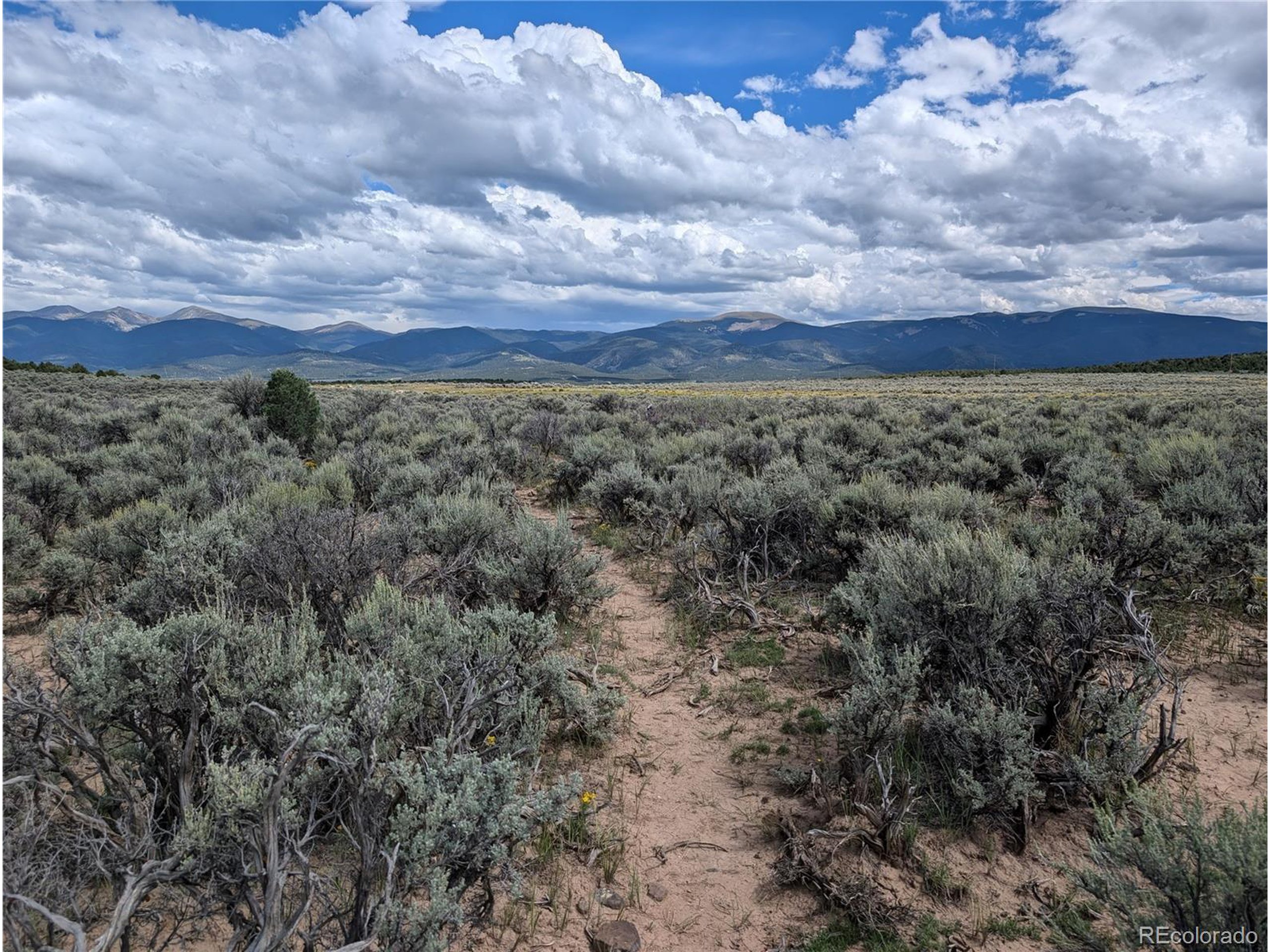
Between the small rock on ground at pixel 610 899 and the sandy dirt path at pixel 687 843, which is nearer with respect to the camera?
the sandy dirt path at pixel 687 843

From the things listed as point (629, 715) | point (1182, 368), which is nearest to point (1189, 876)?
point (629, 715)

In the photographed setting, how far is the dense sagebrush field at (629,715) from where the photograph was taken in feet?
9.53

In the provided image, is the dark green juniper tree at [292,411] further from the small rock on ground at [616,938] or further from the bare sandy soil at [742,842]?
the small rock on ground at [616,938]

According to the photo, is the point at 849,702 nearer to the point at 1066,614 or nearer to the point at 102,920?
the point at 1066,614

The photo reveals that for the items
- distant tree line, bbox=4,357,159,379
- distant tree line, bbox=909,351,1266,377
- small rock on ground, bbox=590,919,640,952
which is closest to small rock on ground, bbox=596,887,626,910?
small rock on ground, bbox=590,919,640,952

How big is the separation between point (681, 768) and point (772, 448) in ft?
30.0

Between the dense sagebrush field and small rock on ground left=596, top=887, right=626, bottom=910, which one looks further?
small rock on ground left=596, top=887, right=626, bottom=910

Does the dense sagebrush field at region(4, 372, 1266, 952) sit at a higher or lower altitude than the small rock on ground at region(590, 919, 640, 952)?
higher

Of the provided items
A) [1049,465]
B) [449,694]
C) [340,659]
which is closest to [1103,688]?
[449,694]

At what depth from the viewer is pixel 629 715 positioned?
5.38m

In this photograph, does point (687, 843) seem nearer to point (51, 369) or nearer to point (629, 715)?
point (629, 715)

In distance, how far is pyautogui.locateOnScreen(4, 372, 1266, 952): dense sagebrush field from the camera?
2.90 meters

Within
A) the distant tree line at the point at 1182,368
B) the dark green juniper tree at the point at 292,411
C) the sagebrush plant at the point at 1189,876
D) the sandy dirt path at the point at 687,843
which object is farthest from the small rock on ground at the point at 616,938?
the distant tree line at the point at 1182,368

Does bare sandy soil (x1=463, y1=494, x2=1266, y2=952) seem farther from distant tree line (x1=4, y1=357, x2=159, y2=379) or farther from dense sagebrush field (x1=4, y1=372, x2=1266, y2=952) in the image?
distant tree line (x1=4, y1=357, x2=159, y2=379)
